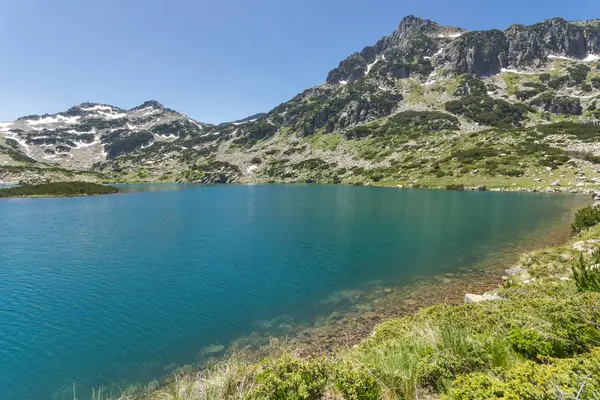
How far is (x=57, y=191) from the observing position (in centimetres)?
11100

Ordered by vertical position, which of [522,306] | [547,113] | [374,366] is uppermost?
[547,113]

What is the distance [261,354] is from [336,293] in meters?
8.57

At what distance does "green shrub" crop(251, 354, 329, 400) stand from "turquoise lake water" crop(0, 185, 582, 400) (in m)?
9.71

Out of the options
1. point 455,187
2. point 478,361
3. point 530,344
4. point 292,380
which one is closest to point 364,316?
point 478,361

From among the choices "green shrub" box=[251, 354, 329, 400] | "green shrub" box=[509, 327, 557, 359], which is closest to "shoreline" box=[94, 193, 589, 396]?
"green shrub" box=[251, 354, 329, 400]

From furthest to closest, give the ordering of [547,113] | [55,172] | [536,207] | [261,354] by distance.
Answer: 1. [55,172]
2. [547,113]
3. [536,207]
4. [261,354]

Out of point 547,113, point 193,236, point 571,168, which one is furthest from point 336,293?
point 547,113

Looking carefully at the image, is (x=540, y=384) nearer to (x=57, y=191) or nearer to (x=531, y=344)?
(x=531, y=344)

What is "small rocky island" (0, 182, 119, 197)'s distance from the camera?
105 metres

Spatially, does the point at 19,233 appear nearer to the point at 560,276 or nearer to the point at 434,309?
the point at 434,309

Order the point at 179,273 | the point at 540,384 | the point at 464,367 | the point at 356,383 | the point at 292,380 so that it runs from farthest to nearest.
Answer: the point at 179,273
the point at 464,367
the point at 292,380
the point at 356,383
the point at 540,384

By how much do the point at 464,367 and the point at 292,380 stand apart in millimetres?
4222

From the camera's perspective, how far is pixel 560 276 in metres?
17.9

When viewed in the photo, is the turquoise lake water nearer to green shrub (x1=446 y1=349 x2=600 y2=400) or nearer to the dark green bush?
the dark green bush
